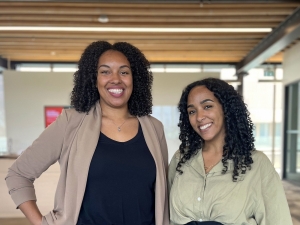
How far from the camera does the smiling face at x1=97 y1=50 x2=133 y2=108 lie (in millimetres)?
1426

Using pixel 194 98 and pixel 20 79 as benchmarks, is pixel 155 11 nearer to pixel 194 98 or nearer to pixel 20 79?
pixel 194 98

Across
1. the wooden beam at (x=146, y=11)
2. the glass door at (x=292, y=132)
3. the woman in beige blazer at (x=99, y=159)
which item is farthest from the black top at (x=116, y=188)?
the glass door at (x=292, y=132)

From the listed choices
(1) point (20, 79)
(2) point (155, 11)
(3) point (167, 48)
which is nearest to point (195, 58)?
(3) point (167, 48)

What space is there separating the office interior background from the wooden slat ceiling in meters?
0.02

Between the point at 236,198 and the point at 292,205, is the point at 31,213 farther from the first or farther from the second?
the point at 292,205

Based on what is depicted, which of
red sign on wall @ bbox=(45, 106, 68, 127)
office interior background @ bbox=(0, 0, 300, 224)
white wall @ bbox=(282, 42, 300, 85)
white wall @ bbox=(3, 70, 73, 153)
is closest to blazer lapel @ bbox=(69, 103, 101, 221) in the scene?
office interior background @ bbox=(0, 0, 300, 224)

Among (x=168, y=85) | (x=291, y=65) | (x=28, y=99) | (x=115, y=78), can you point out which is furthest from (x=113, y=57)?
(x=291, y=65)

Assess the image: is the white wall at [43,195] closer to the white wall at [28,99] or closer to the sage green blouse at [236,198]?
the sage green blouse at [236,198]

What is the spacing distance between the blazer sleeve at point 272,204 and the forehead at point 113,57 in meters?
0.95

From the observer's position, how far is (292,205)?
512 cm

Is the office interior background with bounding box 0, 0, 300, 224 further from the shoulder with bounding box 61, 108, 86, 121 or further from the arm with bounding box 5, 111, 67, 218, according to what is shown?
the arm with bounding box 5, 111, 67, 218

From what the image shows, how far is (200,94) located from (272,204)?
652 millimetres

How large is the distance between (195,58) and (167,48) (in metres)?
1.95

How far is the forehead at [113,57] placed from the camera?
145cm
